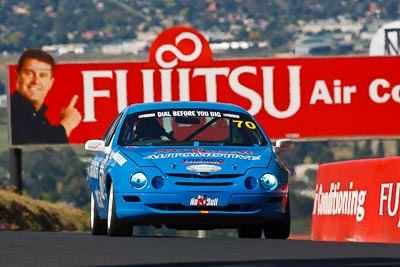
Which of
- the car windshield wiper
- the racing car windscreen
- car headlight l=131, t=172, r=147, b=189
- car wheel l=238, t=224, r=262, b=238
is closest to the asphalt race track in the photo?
car headlight l=131, t=172, r=147, b=189

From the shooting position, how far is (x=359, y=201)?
66.8ft

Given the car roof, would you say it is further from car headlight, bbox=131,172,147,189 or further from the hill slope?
the hill slope

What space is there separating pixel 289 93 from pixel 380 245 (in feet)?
83.7

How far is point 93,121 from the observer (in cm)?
4047

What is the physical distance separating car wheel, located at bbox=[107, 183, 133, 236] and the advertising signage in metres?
23.1

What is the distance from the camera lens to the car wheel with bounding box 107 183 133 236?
16859mm

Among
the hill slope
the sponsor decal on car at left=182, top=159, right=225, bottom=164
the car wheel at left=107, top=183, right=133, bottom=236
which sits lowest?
the hill slope

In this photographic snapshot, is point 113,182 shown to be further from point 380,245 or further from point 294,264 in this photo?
point 294,264

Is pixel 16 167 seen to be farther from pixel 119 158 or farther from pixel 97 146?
pixel 119 158

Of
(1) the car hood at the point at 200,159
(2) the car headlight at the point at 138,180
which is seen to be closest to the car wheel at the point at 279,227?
(1) the car hood at the point at 200,159

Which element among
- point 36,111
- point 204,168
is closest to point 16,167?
point 36,111

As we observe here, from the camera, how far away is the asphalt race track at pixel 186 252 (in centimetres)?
1301

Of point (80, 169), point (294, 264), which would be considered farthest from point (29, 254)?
point (80, 169)

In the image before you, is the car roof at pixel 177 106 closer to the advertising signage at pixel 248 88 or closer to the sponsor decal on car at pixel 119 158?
the sponsor decal on car at pixel 119 158
